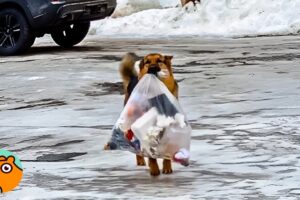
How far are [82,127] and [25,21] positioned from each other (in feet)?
22.3

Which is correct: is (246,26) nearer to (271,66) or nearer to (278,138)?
(271,66)

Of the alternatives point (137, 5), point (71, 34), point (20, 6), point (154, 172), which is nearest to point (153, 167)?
point (154, 172)

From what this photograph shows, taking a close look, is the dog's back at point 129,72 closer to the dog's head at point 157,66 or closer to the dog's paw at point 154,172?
the dog's head at point 157,66

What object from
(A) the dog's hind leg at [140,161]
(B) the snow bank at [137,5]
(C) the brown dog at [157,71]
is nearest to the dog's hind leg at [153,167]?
(C) the brown dog at [157,71]

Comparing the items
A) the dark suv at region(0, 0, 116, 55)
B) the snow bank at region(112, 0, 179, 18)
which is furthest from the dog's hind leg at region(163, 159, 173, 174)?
the snow bank at region(112, 0, 179, 18)

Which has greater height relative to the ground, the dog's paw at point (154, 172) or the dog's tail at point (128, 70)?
the dog's tail at point (128, 70)

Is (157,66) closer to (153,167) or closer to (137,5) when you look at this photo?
(153,167)

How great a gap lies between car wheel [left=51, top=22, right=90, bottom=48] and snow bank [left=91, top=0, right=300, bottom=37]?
3.35m

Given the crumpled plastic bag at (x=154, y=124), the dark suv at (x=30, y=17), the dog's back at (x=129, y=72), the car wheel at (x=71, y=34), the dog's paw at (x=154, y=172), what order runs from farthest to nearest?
1. the car wheel at (x=71, y=34)
2. the dark suv at (x=30, y=17)
3. the dog's back at (x=129, y=72)
4. the dog's paw at (x=154, y=172)
5. the crumpled plastic bag at (x=154, y=124)

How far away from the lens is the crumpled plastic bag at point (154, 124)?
521 centimetres

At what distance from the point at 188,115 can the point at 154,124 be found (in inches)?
104

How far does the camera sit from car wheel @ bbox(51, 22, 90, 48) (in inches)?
611

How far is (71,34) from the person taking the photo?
51.3 feet

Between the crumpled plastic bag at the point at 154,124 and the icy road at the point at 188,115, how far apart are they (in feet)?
0.73
